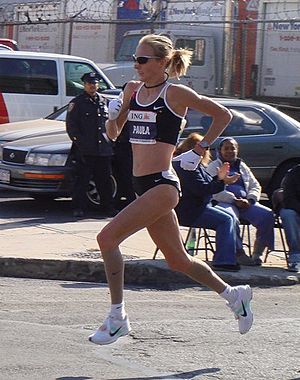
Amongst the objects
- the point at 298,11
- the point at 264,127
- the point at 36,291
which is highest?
the point at 298,11

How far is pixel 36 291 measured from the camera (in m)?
8.52

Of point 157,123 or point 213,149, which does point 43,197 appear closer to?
point 213,149

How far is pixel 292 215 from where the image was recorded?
31.4 feet

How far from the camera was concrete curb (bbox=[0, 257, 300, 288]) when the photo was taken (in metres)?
9.20

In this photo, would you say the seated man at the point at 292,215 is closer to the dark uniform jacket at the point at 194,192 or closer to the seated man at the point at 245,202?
the seated man at the point at 245,202

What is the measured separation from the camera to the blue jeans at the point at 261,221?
9781 mm

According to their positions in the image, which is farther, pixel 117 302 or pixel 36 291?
pixel 36 291

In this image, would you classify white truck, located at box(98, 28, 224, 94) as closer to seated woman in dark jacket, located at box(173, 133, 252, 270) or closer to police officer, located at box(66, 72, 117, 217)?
police officer, located at box(66, 72, 117, 217)

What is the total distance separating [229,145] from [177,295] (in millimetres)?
2018

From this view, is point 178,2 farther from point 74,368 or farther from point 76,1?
point 74,368

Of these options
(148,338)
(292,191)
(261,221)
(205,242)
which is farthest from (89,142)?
(148,338)

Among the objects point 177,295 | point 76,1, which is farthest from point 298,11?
point 177,295

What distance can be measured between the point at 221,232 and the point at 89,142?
11.4 feet

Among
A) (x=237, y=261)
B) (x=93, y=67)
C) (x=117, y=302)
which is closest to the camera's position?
(x=117, y=302)
